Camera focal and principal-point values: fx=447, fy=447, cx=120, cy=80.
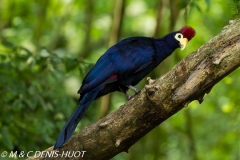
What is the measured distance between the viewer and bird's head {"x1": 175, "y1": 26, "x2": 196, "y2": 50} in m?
3.71

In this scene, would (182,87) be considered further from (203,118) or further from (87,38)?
(203,118)

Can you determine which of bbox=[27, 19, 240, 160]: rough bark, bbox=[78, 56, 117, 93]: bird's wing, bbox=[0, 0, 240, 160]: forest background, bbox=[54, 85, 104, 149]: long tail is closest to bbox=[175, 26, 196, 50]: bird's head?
bbox=[0, 0, 240, 160]: forest background

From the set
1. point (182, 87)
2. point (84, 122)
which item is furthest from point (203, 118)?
point (182, 87)

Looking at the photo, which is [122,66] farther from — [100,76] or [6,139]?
[6,139]

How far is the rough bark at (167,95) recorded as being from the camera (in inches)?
101

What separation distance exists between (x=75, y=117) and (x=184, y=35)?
4.12ft

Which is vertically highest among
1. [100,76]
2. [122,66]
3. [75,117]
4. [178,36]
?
[178,36]

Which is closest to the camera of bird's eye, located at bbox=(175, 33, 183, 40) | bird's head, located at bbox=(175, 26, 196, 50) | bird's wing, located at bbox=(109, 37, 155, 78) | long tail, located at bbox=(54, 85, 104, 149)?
long tail, located at bbox=(54, 85, 104, 149)

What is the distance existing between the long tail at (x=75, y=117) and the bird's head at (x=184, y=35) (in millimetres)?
908

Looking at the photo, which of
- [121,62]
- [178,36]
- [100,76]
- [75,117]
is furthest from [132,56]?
[75,117]

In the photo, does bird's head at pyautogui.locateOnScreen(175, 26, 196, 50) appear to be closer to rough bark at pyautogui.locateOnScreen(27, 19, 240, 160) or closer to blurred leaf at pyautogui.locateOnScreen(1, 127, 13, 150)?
rough bark at pyautogui.locateOnScreen(27, 19, 240, 160)

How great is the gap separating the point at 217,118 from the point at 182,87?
14.1 ft

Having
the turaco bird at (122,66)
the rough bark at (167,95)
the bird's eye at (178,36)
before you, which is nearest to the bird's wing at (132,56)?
the turaco bird at (122,66)

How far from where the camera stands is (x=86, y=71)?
379 cm
